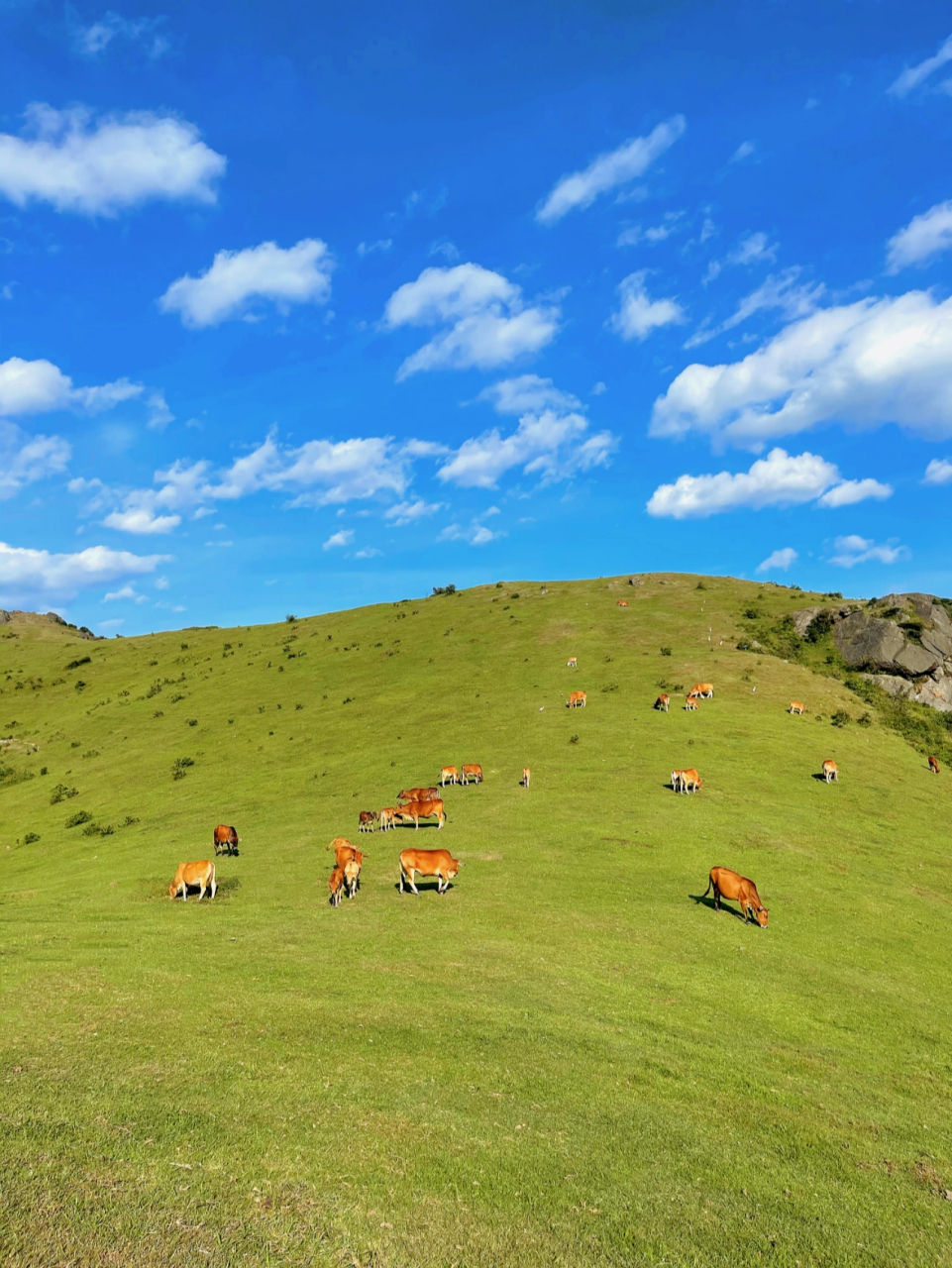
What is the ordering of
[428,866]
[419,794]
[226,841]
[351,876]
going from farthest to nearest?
[419,794] < [226,841] < [428,866] < [351,876]

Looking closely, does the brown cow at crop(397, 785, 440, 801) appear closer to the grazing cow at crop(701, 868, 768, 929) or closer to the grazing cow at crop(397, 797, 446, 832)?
the grazing cow at crop(397, 797, 446, 832)

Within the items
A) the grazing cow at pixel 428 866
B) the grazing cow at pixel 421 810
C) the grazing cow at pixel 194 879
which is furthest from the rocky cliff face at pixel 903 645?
the grazing cow at pixel 194 879

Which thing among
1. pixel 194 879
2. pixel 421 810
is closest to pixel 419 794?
pixel 421 810

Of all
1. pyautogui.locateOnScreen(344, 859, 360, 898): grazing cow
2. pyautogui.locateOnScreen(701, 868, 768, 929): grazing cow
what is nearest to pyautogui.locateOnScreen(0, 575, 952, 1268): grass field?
pyautogui.locateOnScreen(701, 868, 768, 929): grazing cow

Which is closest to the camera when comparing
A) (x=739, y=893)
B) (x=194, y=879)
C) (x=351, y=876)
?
(x=739, y=893)

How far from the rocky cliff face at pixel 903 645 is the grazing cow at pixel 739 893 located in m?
40.1

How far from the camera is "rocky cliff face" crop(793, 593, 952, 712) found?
54.0 meters

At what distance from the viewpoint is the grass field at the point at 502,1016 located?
734 cm

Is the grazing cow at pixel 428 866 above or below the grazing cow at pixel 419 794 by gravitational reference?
below

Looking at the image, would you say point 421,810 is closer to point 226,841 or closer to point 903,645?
point 226,841

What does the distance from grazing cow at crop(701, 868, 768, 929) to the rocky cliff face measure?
40.1 metres

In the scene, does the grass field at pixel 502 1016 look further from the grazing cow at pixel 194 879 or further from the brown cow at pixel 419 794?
the brown cow at pixel 419 794

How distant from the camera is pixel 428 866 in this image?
76.9 feet

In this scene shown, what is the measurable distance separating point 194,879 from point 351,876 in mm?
5321
